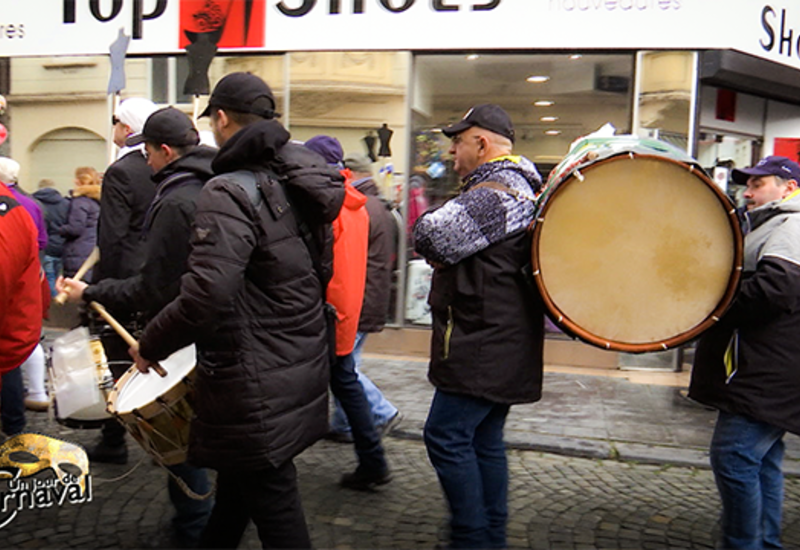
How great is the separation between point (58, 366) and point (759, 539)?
291cm

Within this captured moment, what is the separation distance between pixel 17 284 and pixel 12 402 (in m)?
1.82

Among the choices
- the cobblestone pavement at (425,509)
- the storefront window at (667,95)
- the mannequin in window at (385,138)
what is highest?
the storefront window at (667,95)

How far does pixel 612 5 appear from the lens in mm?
7387

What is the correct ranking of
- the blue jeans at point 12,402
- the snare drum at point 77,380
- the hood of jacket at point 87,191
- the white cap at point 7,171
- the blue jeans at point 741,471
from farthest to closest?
the hood of jacket at point 87,191, the white cap at point 7,171, the blue jeans at point 12,402, the snare drum at point 77,380, the blue jeans at point 741,471

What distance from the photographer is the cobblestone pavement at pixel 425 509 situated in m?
3.71

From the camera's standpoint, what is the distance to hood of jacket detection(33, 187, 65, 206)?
8586 millimetres

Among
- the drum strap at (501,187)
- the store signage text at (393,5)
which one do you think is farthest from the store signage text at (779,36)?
the drum strap at (501,187)

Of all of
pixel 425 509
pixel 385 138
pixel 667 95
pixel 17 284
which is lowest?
pixel 425 509

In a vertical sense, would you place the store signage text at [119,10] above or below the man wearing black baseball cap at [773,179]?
above

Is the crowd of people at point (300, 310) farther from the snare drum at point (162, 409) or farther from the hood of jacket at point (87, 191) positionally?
the hood of jacket at point (87, 191)

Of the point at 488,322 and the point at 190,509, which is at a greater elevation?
the point at 488,322

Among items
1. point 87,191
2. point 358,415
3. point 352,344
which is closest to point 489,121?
point 352,344

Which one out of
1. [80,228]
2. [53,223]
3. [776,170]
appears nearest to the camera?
[776,170]

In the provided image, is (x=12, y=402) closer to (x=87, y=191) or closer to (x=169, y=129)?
(x=169, y=129)
